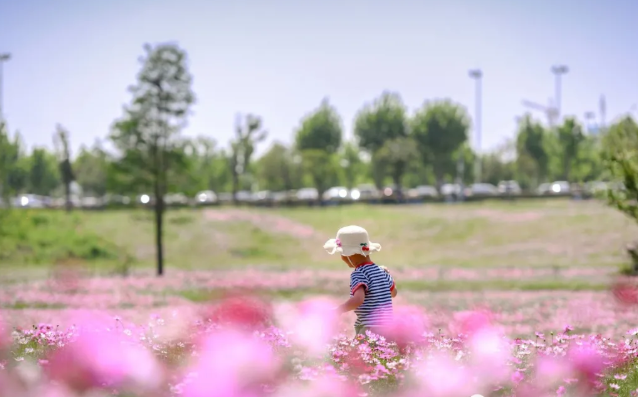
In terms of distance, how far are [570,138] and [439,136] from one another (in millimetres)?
18180

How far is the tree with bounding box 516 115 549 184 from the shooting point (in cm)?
10319

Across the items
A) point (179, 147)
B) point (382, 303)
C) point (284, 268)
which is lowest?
point (284, 268)

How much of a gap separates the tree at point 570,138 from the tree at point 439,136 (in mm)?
15402

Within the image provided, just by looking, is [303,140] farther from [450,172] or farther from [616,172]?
[616,172]

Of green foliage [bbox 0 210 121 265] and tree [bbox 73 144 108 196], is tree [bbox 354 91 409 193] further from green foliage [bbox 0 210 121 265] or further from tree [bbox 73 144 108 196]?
green foliage [bbox 0 210 121 265]

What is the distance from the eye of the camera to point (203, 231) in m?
54.0

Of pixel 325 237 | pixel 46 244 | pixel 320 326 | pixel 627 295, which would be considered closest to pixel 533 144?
pixel 325 237

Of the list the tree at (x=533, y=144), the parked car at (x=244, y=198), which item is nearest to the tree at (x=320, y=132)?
the parked car at (x=244, y=198)

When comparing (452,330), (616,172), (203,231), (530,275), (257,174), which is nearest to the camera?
(452,330)

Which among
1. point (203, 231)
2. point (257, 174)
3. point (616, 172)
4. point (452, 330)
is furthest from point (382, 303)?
point (257, 174)

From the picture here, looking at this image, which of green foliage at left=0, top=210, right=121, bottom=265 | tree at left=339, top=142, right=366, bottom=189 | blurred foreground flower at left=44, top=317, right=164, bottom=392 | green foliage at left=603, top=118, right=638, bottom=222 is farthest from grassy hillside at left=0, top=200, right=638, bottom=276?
tree at left=339, top=142, right=366, bottom=189

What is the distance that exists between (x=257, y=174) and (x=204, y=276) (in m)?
65.0

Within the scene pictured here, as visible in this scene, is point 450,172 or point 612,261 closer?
point 612,261

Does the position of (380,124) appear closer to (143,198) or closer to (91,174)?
(91,174)
